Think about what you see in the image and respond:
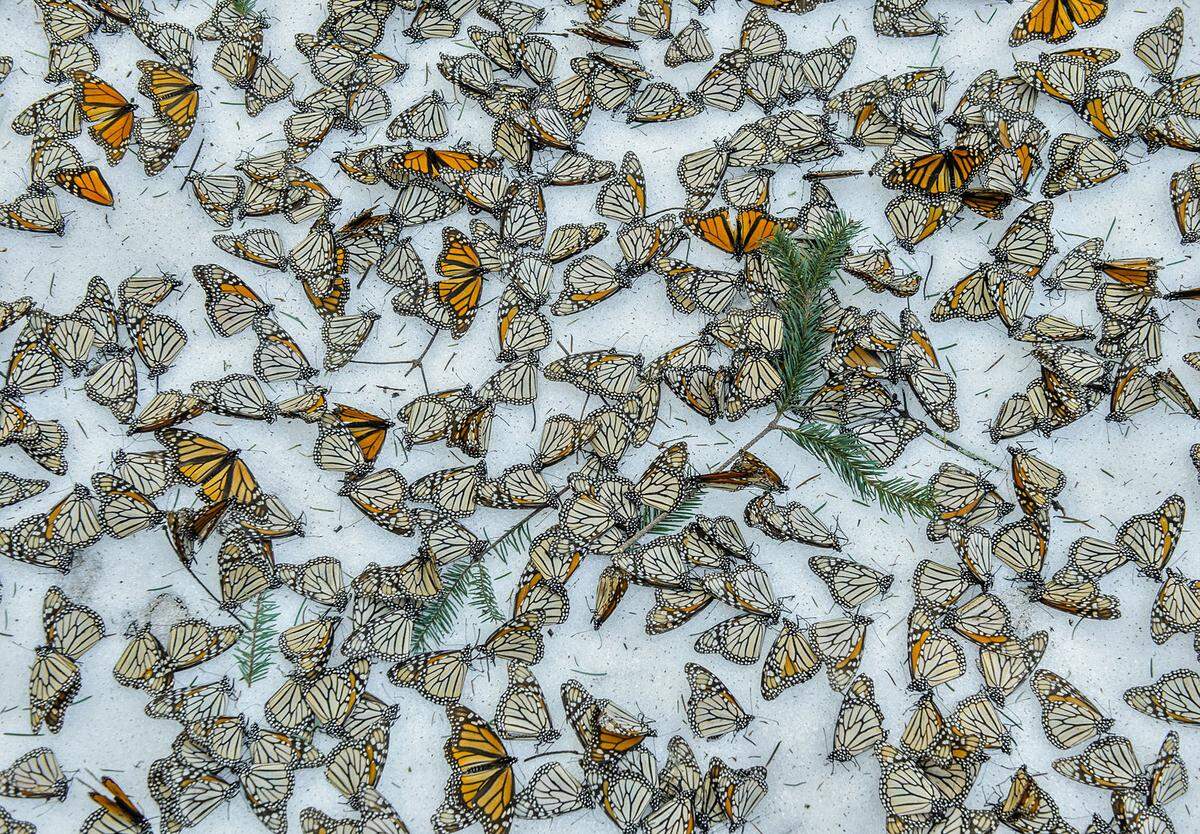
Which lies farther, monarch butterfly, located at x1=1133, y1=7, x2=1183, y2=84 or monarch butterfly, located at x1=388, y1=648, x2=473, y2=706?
monarch butterfly, located at x1=1133, y1=7, x2=1183, y2=84

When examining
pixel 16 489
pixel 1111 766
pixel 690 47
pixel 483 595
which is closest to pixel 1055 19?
pixel 690 47

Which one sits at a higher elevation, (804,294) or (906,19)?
(906,19)

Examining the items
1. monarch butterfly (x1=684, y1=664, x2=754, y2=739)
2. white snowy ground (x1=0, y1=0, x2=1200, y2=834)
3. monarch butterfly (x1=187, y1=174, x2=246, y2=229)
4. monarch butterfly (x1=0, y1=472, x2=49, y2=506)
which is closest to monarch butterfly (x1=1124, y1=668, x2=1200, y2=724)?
white snowy ground (x1=0, y1=0, x2=1200, y2=834)

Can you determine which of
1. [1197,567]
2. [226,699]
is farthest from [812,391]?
[226,699]

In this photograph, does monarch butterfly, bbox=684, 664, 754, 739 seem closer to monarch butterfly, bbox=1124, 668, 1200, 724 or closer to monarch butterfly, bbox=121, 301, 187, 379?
monarch butterfly, bbox=1124, 668, 1200, 724

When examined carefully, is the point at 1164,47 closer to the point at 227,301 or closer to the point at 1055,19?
the point at 1055,19
